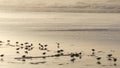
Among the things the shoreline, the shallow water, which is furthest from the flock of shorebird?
the shoreline

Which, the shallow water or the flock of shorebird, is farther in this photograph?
the flock of shorebird

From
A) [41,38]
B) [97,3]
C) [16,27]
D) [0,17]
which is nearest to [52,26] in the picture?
[16,27]

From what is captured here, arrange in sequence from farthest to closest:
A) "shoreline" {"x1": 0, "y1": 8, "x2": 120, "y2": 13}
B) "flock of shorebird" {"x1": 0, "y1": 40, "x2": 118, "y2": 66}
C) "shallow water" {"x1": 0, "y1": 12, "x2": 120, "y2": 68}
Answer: "shoreline" {"x1": 0, "y1": 8, "x2": 120, "y2": 13} → "flock of shorebird" {"x1": 0, "y1": 40, "x2": 118, "y2": 66} → "shallow water" {"x1": 0, "y1": 12, "x2": 120, "y2": 68}

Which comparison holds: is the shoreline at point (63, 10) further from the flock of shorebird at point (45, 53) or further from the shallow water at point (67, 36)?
the flock of shorebird at point (45, 53)

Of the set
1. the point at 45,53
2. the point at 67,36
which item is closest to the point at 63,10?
the point at 67,36

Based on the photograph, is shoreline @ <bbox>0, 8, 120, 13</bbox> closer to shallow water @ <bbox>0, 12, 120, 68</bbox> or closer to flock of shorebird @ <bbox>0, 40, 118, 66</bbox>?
shallow water @ <bbox>0, 12, 120, 68</bbox>

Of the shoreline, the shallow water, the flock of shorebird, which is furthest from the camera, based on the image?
the shoreline

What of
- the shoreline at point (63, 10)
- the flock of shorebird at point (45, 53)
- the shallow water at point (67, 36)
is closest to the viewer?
the shallow water at point (67, 36)

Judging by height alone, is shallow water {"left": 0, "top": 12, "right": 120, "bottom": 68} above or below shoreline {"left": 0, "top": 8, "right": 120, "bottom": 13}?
below

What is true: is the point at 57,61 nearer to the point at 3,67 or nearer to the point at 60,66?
the point at 60,66

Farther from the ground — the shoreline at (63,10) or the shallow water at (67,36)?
the shoreline at (63,10)

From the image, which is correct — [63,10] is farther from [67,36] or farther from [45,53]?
[45,53]

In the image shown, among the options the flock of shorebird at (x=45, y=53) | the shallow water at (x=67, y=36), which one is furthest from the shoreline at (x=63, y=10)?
the flock of shorebird at (x=45, y=53)

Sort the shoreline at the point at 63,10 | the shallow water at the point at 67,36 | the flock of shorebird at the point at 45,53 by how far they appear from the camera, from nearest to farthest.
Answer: the shallow water at the point at 67,36 < the flock of shorebird at the point at 45,53 < the shoreline at the point at 63,10
